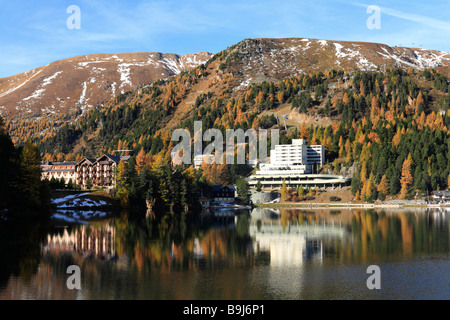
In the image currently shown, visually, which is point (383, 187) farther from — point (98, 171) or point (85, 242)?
point (85, 242)

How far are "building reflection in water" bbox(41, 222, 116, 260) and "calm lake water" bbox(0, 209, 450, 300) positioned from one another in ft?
0.43

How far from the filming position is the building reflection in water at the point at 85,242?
204 feet

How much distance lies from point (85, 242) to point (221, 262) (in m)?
23.2

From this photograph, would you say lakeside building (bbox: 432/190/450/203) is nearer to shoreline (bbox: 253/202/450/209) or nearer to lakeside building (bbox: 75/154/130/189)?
shoreline (bbox: 253/202/450/209)

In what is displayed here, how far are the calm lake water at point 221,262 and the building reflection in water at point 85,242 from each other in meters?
0.13

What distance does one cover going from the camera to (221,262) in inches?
2227

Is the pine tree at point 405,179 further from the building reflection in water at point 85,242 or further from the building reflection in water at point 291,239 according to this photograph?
the building reflection in water at point 85,242

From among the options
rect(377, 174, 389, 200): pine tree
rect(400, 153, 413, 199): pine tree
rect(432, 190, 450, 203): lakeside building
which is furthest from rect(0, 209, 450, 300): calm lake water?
rect(400, 153, 413, 199): pine tree

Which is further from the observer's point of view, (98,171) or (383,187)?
(383,187)

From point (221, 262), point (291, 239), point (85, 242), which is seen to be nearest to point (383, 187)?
point (291, 239)

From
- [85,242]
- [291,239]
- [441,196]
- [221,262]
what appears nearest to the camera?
[221,262]

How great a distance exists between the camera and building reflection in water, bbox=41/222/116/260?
62188mm
